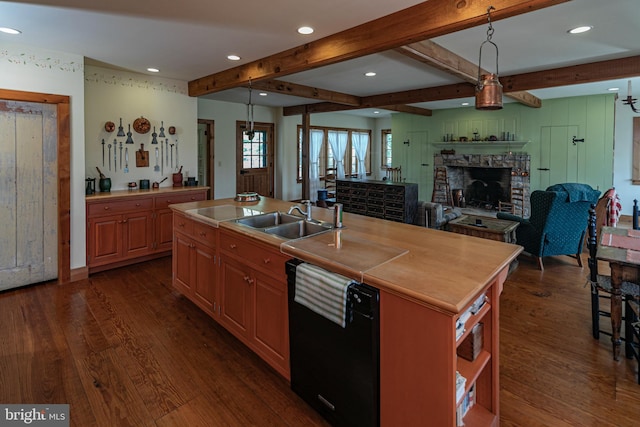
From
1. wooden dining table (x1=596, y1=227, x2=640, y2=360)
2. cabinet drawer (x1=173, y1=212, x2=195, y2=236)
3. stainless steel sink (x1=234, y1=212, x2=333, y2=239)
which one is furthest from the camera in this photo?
cabinet drawer (x1=173, y1=212, x2=195, y2=236)

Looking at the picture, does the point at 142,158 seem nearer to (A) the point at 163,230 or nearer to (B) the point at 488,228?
(A) the point at 163,230

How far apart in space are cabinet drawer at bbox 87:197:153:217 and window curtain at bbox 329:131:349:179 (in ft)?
21.1

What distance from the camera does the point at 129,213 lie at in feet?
14.0

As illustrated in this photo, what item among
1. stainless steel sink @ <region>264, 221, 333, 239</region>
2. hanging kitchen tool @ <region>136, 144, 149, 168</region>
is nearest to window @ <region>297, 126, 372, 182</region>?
hanging kitchen tool @ <region>136, 144, 149, 168</region>

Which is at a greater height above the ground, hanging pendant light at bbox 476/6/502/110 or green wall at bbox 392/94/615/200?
green wall at bbox 392/94/615/200

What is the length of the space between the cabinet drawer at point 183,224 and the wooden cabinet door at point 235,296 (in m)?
0.59

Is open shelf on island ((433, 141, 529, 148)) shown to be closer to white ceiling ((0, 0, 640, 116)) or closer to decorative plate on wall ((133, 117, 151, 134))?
white ceiling ((0, 0, 640, 116))

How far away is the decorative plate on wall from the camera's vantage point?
474cm

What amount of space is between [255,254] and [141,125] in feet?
11.7

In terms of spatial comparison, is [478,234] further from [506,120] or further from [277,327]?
[506,120]

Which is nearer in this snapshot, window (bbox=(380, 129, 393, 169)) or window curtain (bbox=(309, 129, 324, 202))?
window curtain (bbox=(309, 129, 324, 202))

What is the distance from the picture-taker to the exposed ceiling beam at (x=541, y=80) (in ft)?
13.5

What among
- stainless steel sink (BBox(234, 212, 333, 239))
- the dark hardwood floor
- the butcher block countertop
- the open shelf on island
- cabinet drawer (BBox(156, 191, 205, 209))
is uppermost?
the open shelf on island

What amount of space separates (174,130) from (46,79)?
65.4 inches
